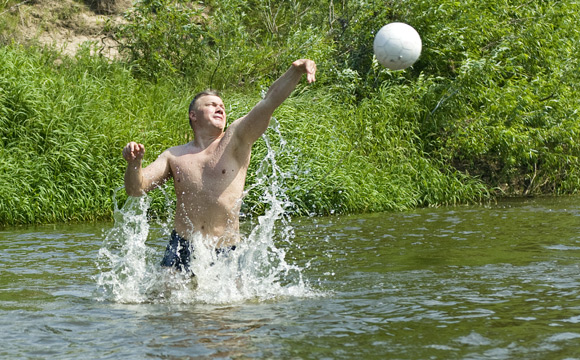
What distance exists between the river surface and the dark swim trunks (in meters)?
0.12

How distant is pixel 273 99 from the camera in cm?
622

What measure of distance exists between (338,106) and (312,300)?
914 centimetres

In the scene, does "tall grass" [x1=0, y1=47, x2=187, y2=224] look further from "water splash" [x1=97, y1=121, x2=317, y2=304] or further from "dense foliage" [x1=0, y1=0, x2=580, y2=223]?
"water splash" [x1=97, y1=121, x2=317, y2=304]

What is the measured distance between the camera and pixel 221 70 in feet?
54.1

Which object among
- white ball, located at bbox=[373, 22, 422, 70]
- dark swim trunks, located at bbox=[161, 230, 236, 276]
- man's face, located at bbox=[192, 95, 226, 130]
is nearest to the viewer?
dark swim trunks, located at bbox=[161, 230, 236, 276]

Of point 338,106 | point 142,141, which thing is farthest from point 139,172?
point 338,106

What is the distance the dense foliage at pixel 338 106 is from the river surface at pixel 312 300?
8.72 ft

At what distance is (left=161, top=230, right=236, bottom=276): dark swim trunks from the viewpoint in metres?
6.47

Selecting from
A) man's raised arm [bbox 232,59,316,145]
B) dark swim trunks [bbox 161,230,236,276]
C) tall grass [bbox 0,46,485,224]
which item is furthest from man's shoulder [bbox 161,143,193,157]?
tall grass [bbox 0,46,485,224]

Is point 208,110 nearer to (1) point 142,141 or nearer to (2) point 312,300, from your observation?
(2) point 312,300

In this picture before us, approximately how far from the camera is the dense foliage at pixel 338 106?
42.0 ft

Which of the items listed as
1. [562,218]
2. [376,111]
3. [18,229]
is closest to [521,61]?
[376,111]

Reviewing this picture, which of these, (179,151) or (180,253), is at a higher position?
(179,151)

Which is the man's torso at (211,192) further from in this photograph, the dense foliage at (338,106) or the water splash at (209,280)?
the dense foliage at (338,106)
